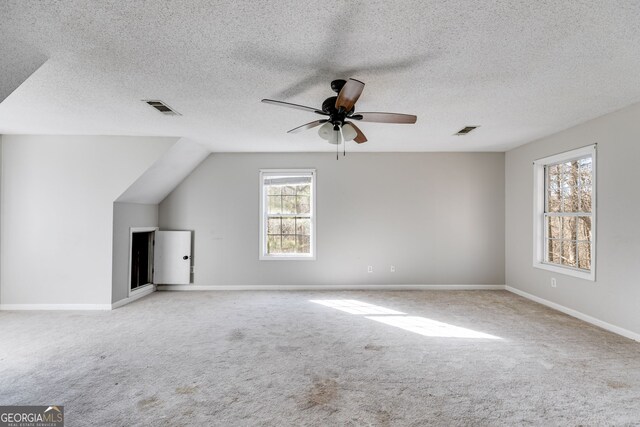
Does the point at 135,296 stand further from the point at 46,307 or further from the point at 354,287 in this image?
the point at 354,287

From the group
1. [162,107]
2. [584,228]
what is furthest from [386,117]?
[584,228]

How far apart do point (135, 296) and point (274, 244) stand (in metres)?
2.36

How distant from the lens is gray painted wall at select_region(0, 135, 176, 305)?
4.26 meters

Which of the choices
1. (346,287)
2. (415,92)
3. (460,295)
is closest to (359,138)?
(415,92)

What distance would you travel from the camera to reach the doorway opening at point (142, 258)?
5.07 m

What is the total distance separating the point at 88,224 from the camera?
169 inches

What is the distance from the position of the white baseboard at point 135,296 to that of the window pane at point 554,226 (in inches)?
256

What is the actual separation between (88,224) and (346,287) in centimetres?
412

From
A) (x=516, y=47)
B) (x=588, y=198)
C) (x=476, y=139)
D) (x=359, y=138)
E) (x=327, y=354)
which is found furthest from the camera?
(x=476, y=139)

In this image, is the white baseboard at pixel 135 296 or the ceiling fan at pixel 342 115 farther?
the white baseboard at pixel 135 296

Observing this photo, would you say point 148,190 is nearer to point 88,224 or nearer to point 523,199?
point 88,224

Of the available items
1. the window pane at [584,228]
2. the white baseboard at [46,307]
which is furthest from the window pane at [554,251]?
the white baseboard at [46,307]

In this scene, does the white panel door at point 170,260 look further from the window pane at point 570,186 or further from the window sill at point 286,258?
the window pane at point 570,186

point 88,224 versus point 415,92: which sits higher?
point 415,92
